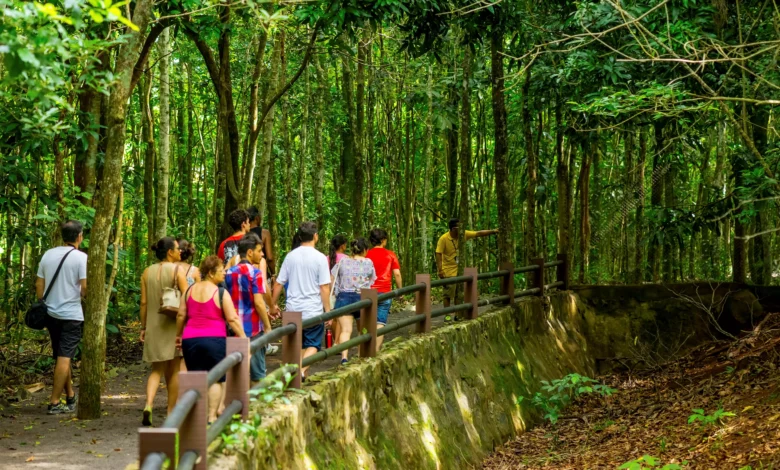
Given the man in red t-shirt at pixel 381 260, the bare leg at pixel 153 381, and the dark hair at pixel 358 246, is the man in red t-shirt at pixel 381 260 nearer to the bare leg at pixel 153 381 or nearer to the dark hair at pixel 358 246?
the dark hair at pixel 358 246

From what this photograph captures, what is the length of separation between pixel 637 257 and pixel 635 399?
23.1 ft

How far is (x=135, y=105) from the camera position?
78.8 ft

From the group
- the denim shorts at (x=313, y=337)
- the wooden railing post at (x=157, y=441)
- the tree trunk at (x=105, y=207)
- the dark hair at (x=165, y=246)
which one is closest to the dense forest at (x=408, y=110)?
the tree trunk at (x=105, y=207)

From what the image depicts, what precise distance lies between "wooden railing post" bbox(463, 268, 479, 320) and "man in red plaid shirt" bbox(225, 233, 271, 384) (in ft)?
14.7

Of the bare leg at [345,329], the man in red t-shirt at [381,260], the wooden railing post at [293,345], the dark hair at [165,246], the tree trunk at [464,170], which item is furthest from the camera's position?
the tree trunk at [464,170]

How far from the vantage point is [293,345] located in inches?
255

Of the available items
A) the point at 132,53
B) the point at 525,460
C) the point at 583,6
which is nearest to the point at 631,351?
the point at 525,460

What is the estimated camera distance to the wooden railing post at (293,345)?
646cm

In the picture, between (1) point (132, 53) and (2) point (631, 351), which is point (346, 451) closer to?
(1) point (132, 53)

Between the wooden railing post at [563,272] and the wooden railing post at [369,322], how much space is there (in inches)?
307

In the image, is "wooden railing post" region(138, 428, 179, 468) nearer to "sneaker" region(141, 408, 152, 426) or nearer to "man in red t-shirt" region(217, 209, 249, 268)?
"sneaker" region(141, 408, 152, 426)

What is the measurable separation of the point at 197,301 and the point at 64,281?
2.31 meters

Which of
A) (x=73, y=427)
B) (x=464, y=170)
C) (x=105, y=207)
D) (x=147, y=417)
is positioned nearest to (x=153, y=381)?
(x=147, y=417)

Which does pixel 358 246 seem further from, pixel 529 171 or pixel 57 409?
pixel 529 171
